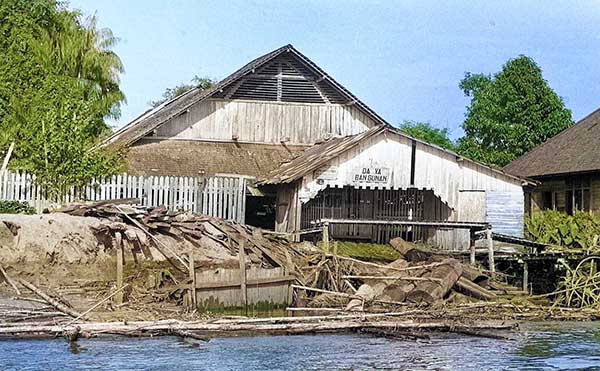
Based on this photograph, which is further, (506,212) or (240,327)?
(506,212)

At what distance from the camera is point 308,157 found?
34.8 m

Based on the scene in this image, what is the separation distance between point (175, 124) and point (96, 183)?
608cm

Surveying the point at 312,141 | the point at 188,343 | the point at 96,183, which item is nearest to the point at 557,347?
the point at 188,343

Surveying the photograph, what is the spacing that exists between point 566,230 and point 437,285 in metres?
7.95

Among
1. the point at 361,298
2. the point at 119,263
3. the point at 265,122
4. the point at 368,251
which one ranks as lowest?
the point at 361,298

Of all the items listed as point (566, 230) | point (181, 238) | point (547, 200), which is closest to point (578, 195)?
point (547, 200)

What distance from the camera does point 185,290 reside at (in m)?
24.3

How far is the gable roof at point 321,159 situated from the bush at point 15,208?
293 inches

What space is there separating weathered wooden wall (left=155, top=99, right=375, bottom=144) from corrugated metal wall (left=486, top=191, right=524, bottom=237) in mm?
7652

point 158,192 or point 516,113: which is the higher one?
point 516,113

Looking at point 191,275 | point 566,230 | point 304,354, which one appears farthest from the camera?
point 566,230

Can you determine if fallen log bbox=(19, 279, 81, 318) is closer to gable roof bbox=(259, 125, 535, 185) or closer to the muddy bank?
the muddy bank

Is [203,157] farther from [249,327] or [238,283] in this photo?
[249,327]

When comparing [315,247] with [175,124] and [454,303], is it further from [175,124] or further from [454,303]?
[175,124]
